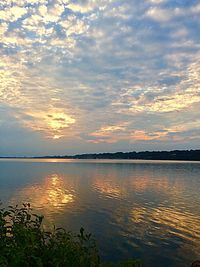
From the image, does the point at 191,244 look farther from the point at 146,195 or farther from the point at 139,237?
the point at 146,195

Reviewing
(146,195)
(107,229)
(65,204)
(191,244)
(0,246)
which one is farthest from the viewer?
(146,195)

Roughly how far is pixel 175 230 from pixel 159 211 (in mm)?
9147

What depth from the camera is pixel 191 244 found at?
24.6 m

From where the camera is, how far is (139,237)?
2630 cm

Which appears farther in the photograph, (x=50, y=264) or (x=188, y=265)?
(x=188, y=265)

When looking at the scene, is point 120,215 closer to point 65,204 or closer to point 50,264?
point 65,204

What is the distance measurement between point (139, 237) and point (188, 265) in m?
6.39

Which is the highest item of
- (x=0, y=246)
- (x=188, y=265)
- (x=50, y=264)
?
(x=0, y=246)

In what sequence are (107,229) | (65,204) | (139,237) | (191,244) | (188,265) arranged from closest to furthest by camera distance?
(188,265) < (191,244) < (139,237) < (107,229) < (65,204)

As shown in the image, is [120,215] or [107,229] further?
[120,215]

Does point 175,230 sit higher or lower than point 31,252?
lower

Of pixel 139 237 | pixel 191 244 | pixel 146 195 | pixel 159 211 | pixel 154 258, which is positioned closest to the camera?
pixel 154 258

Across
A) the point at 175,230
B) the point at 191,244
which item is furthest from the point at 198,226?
the point at 191,244

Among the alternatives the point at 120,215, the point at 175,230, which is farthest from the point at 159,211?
the point at 175,230
